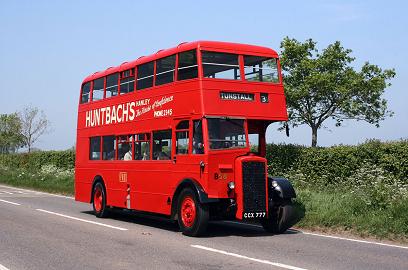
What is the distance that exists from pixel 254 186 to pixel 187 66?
10.3 feet

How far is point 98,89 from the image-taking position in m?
16.6

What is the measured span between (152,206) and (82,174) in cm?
526

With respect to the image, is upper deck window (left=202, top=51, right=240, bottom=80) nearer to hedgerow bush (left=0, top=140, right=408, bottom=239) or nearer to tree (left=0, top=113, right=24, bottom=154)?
hedgerow bush (left=0, top=140, right=408, bottom=239)

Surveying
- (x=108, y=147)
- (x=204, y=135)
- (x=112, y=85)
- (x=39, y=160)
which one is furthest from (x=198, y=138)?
(x=39, y=160)

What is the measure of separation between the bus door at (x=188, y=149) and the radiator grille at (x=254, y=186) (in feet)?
3.23

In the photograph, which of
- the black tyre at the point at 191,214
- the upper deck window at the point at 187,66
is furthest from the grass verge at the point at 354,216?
the upper deck window at the point at 187,66

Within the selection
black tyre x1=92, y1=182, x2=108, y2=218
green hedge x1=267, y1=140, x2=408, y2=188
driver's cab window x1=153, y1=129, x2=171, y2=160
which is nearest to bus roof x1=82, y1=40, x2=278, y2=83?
driver's cab window x1=153, y1=129, x2=171, y2=160

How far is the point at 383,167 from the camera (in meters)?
16.6

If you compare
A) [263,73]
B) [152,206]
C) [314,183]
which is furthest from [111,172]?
[314,183]

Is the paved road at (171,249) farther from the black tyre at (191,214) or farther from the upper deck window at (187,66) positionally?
the upper deck window at (187,66)

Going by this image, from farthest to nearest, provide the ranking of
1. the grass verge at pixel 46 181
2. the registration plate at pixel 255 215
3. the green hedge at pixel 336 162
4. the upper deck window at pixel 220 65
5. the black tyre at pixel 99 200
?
the grass verge at pixel 46 181 → the green hedge at pixel 336 162 → the black tyre at pixel 99 200 → the upper deck window at pixel 220 65 → the registration plate at pixel 255 215

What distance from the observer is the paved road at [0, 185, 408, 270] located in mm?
8188

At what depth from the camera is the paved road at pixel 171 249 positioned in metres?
8.19

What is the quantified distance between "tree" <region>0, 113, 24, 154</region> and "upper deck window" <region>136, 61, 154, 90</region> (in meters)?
60.0
